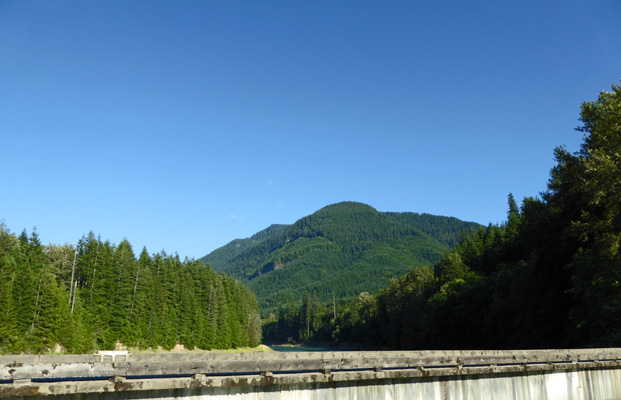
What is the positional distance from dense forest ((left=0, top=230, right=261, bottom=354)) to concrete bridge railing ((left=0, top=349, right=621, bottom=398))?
188ft

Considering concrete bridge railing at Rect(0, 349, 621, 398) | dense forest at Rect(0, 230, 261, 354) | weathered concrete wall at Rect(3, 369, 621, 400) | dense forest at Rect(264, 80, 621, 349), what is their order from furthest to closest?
dense forest at Rect(0, 230, 261, 354)
dense forest at Rect(264, 80, 621, 349)
weathered concrete wall at Rect(3, 369, 621, 400)
concrete bridge railing at Rect(0, 349, 621, 398)

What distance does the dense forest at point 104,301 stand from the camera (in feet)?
200

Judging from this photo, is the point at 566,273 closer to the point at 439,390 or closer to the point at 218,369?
the point at 439,390

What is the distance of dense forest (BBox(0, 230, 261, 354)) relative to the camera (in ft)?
200

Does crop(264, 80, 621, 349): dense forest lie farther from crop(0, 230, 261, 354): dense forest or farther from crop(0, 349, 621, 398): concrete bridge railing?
crop(0, 230, 261, 354): dense forest

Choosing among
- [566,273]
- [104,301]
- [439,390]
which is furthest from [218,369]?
[104,301]

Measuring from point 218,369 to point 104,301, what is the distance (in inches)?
3129

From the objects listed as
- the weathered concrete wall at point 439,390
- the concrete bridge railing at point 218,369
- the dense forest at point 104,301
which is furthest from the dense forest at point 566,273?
the dense forest at point 104,301

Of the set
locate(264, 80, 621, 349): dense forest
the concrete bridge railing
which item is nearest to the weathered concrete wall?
the concrete bridge railing

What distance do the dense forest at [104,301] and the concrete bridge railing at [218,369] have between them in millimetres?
57178

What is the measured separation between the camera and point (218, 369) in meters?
10.2

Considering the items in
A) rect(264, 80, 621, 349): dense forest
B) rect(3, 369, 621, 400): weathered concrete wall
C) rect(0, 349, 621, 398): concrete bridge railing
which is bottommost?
rect(3, 369, 621, 400): weathered concrete wall

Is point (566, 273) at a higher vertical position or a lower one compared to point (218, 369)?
higher

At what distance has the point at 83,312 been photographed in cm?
7606
